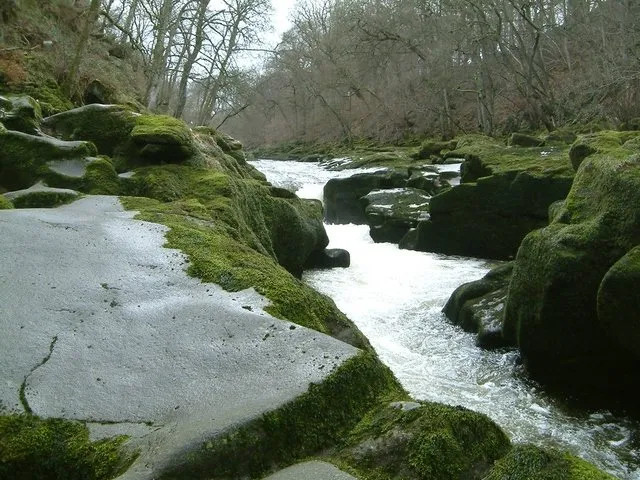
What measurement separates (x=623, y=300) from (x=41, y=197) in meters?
5.54

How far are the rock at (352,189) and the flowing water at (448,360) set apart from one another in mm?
5553

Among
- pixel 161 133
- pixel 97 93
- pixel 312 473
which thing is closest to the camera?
pixel 312 473

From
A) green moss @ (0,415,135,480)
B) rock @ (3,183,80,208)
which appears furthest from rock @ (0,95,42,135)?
green moss @ (0,415,135,480)

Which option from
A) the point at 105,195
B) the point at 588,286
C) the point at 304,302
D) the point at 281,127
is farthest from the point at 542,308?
the point at 281,127

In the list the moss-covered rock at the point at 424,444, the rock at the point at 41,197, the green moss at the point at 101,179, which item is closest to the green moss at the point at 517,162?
the green moss at the point at 101,179

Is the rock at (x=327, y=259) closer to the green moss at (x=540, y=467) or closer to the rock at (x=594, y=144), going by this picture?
the rock at (x=594, y=144)

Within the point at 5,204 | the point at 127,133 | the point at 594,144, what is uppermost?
the point at 594,144

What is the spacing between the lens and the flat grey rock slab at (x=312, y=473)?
2.12 metres

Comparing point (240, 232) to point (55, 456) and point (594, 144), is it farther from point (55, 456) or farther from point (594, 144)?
point (594, 144)

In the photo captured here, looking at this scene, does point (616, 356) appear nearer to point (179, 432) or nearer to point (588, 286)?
point (588, 286)

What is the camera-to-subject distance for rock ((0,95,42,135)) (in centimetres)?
781

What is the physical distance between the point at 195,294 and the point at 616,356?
4.01 meters

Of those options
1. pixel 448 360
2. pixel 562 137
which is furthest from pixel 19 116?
pixel 562 137

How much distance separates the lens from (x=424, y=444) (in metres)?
2.19
